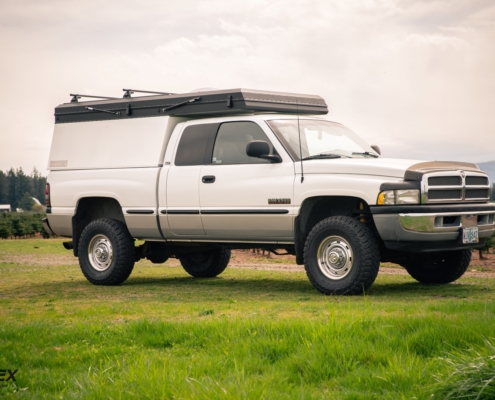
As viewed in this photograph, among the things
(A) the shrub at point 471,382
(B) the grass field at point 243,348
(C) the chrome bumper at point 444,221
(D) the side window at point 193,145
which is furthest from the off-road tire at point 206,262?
(A) the shrub at point 471,382

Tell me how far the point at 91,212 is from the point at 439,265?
552cm

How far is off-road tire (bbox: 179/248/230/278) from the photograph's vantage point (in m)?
13.5

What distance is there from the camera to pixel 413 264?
11.2m

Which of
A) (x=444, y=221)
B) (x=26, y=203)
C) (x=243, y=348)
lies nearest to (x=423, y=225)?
(x=444, y=221)

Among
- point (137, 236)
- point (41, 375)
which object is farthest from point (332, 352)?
point (137, 236)

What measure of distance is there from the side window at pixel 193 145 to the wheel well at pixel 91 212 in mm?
1685

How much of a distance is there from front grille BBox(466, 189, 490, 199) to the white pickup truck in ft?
0.11

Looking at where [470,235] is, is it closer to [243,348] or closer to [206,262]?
[243,348]

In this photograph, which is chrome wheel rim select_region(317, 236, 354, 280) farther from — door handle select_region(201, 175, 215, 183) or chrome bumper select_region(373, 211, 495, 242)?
door handle select_region(201, 175, 215, 183)

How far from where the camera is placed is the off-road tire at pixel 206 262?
532 inches

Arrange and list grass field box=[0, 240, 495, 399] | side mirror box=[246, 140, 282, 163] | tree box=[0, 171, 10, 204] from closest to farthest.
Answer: grass field box=[0, 240, 495, 399]
side mirror box=[246, 140, 282, 163]
tree box=[0, 171, 10, 204]

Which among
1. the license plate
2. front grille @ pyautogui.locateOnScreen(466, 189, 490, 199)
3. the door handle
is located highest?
the door handle

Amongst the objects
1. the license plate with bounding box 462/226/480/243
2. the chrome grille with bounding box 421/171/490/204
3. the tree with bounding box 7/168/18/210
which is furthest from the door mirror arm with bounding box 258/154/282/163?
the tree with bounding box 7/168/18/210

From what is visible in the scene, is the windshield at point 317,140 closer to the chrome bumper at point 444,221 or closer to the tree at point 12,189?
the chrome bumper at point 444,221
